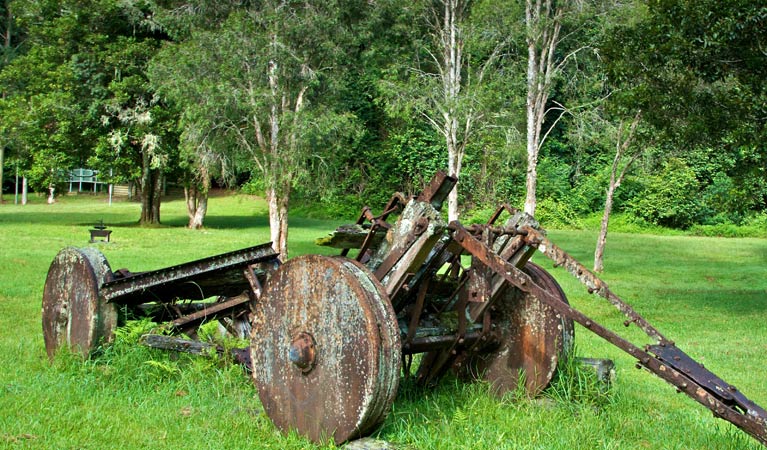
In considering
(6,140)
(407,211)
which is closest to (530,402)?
(407,211)

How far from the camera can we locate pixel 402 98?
72.5 ft

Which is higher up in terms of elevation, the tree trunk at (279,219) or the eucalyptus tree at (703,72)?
the eucalyptus tree at (703,72)

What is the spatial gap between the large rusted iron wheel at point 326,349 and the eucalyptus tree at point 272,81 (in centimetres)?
1500

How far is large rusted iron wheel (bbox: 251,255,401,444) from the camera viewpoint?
15.4 feet

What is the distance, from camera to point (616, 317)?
561 inches

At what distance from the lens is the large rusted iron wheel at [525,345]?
6070 mm

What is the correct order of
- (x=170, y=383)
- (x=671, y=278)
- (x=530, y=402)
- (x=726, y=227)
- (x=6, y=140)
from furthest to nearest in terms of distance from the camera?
(x=726, y=227), (x=6, y=140), (x=671, y=278), (x=170, y=383), (x=530, y=402)

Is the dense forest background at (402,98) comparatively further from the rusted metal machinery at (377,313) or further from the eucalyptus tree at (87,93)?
the rusted metal machinery at (377,313)

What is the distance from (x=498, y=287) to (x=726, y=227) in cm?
3216

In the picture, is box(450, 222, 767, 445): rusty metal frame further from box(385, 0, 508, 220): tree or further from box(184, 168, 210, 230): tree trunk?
box(184, 168, 210, 230): tree trunk

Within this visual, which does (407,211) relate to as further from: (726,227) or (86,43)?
(726,227)

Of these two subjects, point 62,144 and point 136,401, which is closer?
point 136,401

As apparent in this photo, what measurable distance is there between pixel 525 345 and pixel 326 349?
1.96 m

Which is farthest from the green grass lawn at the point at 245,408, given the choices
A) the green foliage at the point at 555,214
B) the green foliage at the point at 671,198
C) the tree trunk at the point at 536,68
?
the green foliage at the point at 671,198
